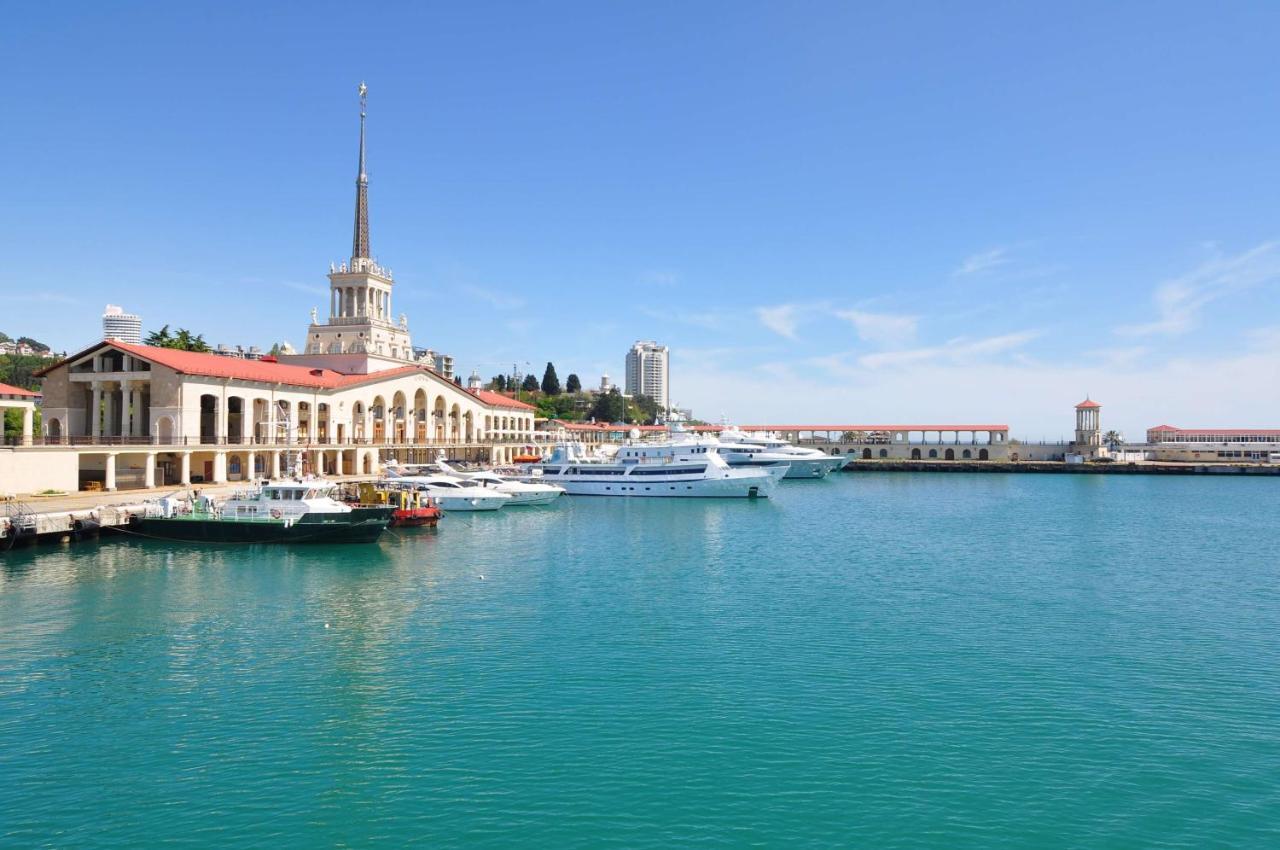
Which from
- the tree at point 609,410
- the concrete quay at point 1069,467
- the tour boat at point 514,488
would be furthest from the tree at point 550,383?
the tour boat at point 514,488

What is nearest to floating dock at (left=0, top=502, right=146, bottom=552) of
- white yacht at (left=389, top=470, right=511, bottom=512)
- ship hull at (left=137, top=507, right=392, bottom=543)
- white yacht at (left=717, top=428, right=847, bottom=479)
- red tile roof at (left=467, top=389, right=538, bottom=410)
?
ship hull at (left=137, top=507, right=392, bottom=543)

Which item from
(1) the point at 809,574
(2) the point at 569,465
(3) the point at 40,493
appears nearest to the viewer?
(1) the point at 809,574

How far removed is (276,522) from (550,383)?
139 m

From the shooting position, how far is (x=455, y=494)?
54.0 m

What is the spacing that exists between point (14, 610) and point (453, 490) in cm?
3064

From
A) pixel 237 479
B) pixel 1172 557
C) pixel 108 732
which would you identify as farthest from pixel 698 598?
pixel 237 479

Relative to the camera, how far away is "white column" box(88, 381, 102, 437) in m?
55.2

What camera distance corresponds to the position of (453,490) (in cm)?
5444

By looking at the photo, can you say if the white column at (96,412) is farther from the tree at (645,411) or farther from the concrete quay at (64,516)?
the tree at (645,411)

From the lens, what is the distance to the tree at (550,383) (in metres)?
177

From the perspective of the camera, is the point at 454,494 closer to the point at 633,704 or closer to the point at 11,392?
the point at 11,392

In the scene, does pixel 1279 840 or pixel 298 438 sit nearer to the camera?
pixel 1279 840

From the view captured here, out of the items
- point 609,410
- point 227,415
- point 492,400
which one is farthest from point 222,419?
point 609,410

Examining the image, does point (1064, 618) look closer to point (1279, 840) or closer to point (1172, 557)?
point (1279, 840)
